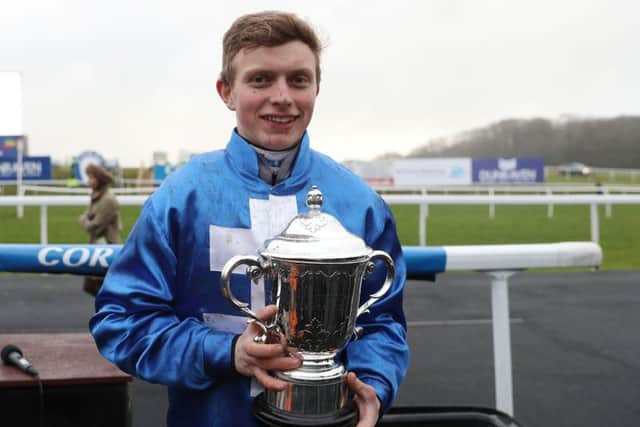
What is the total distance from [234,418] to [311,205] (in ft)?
1.59

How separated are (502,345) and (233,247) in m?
1.49

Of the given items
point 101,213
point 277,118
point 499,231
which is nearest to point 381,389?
point 277,118

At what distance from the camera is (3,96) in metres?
2.45

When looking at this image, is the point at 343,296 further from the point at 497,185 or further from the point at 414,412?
the point at 497,185

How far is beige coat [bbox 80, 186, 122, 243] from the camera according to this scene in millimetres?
6871

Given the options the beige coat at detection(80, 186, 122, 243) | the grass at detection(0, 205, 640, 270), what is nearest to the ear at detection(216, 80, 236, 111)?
the beige coat at detection(80, 186, 122, 243)

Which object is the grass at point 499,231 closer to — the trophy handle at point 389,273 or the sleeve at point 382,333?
the sleeve at point 382,333

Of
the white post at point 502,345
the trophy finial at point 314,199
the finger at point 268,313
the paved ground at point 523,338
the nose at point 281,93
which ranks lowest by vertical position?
the paved ground at point 523,338

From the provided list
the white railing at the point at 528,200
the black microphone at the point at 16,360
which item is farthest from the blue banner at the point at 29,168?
the black microphone at the point at 16,360

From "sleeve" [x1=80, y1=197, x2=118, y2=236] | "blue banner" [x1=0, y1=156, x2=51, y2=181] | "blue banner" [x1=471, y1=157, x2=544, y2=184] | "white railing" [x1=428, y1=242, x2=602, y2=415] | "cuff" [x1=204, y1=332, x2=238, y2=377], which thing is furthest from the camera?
"blue banner" [x1=0, y1=156, x2=51, y2=181]

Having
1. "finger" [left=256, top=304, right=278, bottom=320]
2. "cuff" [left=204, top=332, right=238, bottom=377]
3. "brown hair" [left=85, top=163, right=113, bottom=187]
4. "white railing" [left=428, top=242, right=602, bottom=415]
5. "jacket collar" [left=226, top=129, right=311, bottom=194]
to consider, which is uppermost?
"brown hair" [left=85, top=163, right=113, bottom=187]

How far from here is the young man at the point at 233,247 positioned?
1.30 m

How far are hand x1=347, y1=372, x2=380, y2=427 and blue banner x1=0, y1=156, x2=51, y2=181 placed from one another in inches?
873

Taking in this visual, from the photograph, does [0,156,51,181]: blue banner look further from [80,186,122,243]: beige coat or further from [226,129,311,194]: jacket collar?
[226,129,311,194]: jacket collar
